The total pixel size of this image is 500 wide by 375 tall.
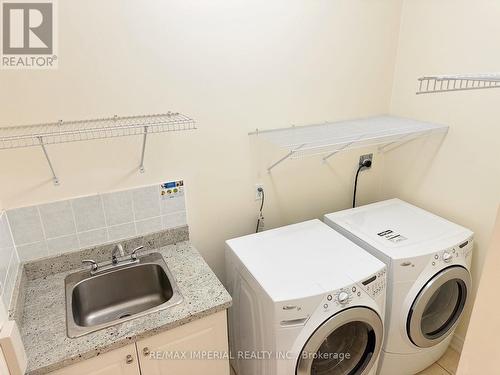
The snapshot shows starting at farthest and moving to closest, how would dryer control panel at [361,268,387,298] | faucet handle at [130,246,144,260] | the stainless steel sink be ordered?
faucet handle at [130,246,144,260] < the stainless steel sink < dryer control panel at [361,268,387,298]

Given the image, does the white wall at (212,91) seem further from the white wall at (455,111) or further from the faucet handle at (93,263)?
the faucet handle at (93,263)

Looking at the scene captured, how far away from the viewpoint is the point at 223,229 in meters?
2.15

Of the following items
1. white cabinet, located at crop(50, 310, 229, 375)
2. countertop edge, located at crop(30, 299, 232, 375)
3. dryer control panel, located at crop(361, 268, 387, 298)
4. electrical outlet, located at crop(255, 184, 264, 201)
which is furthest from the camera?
electrical outlet, located at crop(255, 184, 264, 201)

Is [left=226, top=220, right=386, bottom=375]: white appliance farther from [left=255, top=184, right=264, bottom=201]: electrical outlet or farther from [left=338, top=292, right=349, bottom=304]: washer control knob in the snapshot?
[left=255, top=184, right=264, bottom=201]: electrical outlet

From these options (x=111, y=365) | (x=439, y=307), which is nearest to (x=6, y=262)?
(x=111, y=365)

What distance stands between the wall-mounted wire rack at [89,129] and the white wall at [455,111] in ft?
4.88

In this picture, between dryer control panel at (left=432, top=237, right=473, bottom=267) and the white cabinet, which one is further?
dryer control panel at (left=432, top=237, right=473, bottom=267)

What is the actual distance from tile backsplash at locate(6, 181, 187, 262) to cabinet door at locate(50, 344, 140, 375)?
617mm

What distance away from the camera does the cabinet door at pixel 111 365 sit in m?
1.33

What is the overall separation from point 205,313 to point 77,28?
134 cm

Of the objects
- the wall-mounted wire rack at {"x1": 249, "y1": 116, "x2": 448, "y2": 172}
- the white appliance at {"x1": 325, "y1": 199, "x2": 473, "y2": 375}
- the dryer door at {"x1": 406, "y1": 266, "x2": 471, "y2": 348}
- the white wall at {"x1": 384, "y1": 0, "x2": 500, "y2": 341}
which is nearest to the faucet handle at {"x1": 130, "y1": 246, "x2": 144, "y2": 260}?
the wall-mounted wire rack at {"x1": 249, "y1": 116, "x2": 448, "y2": 172}

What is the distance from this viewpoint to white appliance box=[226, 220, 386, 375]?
59.2 inches

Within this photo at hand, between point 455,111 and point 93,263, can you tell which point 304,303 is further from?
point 455,111

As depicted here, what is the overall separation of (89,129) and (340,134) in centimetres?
133
